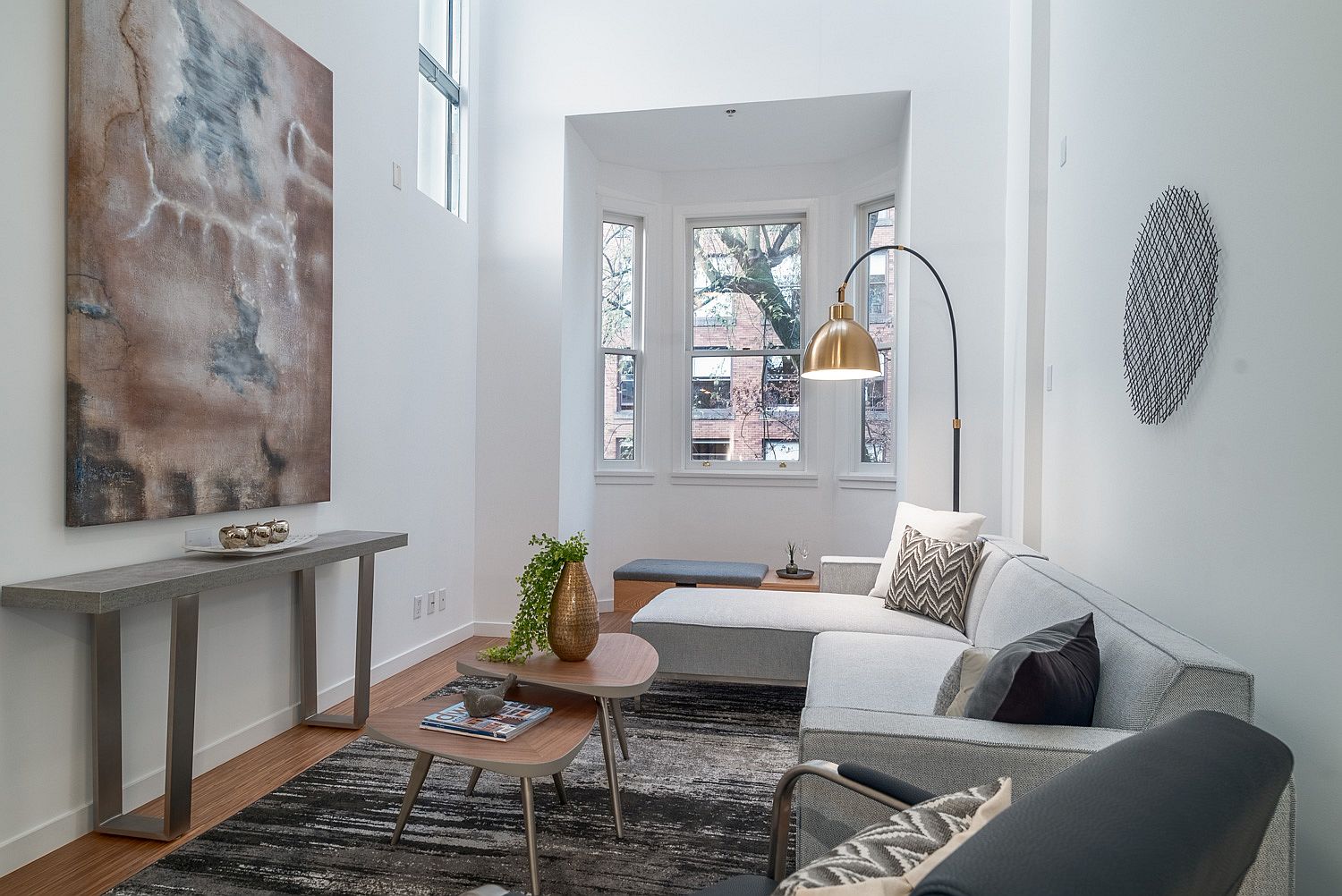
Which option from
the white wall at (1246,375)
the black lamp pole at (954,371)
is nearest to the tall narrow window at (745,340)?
the black lamp pole at (954,371)

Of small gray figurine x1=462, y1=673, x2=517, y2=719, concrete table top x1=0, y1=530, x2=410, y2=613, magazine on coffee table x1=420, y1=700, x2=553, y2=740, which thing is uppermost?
concrete table top x1=0, y1=530, x2=410, y2=613

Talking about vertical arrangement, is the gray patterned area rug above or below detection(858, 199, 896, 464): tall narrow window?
below

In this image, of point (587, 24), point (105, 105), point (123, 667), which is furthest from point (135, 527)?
point (587, 24)

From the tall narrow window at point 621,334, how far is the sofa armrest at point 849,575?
81.0 inches

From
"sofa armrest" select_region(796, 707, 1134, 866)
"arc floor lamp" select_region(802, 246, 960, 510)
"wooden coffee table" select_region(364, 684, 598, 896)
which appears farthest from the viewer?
"arc floor lamp" select_region(802, 246, 960, 510)

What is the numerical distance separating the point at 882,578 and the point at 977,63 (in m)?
2.73

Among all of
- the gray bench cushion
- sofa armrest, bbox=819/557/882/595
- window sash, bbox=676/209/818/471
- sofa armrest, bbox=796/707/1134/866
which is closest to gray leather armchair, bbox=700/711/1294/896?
sofa armrest, bbox=796/707/1134/866

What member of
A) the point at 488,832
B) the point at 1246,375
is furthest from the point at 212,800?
the point at 1246,375

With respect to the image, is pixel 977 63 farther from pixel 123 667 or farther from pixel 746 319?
pixel 123 667

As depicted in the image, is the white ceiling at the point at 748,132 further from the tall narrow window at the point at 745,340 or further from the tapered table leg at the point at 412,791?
the tapered table leg at the point at 412,791

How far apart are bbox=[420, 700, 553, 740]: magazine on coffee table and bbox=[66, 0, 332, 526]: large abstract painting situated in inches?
42.9

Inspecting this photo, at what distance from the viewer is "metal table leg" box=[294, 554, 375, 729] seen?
3139 mm

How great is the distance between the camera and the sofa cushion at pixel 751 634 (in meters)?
3.14

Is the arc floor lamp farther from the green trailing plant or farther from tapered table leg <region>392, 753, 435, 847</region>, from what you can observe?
tapered table leg <region>392, 753, 435, 847</region>
